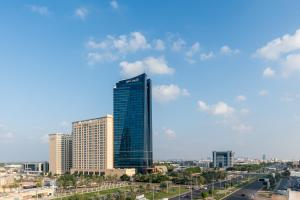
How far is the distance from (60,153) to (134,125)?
24539 millimetres

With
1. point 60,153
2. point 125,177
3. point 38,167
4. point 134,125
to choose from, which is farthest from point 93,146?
point 38,167

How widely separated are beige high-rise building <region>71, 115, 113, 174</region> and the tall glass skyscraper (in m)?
2.92

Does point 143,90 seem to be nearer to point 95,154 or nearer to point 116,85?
point 116,85

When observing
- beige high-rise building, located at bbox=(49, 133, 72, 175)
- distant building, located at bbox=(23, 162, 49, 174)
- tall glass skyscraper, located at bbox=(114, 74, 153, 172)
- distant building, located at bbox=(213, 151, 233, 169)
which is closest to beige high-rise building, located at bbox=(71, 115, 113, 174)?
tall glass skyscraper, located at bbox=(114, 74, 153, 172)

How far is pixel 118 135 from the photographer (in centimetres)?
9225

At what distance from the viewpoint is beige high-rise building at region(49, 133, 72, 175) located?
331 ft

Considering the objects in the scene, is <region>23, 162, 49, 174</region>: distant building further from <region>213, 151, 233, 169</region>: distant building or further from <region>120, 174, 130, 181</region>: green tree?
<region>213, 151, 233, 169</region>: distant building

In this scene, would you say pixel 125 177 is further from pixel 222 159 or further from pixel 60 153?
pixel 222 159

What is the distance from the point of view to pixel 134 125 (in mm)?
90812

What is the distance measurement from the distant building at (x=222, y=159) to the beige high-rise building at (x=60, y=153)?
252ft

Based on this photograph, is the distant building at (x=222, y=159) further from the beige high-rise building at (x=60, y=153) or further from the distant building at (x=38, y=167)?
the beige high-rise building at (x=60, y=153)

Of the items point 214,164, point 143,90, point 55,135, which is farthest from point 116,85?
point 214,164

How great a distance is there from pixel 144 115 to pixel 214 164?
81.3 m

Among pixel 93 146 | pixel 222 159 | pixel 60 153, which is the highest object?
pixel 93 146
